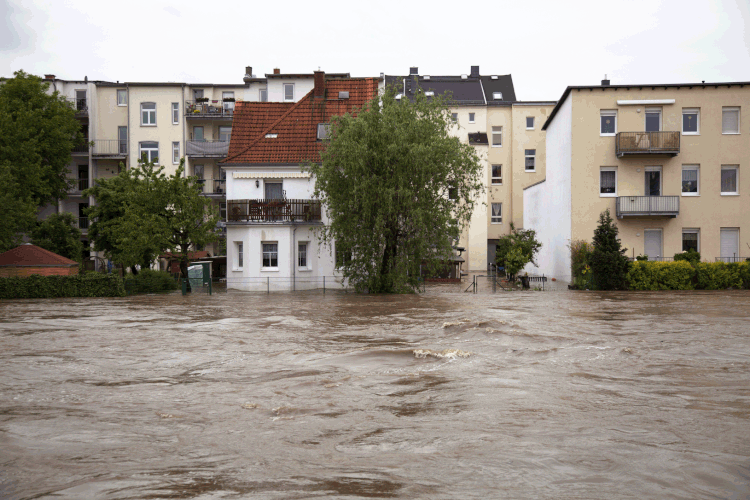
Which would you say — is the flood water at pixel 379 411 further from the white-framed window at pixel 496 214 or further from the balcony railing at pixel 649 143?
the white-framed window at pixel 496 214

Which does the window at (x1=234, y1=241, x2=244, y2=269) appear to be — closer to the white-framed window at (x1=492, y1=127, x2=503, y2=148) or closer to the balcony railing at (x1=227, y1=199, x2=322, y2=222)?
the balcony railing at (x1=227, y1=199, x2=322, y2=222)

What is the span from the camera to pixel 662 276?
1348 inches

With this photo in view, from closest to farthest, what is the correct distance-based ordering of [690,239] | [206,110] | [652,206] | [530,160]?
[652,206] < [690,239] < [206,110] < [530,160]

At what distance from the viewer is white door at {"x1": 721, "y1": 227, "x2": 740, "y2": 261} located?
121ft

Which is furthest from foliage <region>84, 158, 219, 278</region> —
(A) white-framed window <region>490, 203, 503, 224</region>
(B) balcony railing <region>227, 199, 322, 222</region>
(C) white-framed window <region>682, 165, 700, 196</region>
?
(A) white-framed window <region>490, 203, 503, 224</region>

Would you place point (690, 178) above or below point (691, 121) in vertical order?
below

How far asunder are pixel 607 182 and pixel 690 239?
5.52 m

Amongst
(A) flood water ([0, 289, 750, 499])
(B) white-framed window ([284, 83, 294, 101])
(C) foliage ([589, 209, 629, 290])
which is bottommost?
(A) flood water ([0, 289, 750, 499])

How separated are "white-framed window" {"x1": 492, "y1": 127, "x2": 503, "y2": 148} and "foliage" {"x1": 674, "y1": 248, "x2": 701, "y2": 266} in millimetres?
27813

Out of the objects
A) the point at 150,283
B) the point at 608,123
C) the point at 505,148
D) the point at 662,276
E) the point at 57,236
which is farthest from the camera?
the point at 505,148

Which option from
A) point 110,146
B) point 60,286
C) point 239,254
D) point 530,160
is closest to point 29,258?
point 60,286

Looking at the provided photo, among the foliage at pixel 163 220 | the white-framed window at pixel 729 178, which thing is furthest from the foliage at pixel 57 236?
the white-framed window at pixel 729 178

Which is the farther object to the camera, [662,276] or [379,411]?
[662,276]

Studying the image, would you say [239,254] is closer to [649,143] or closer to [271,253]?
[271,253]
